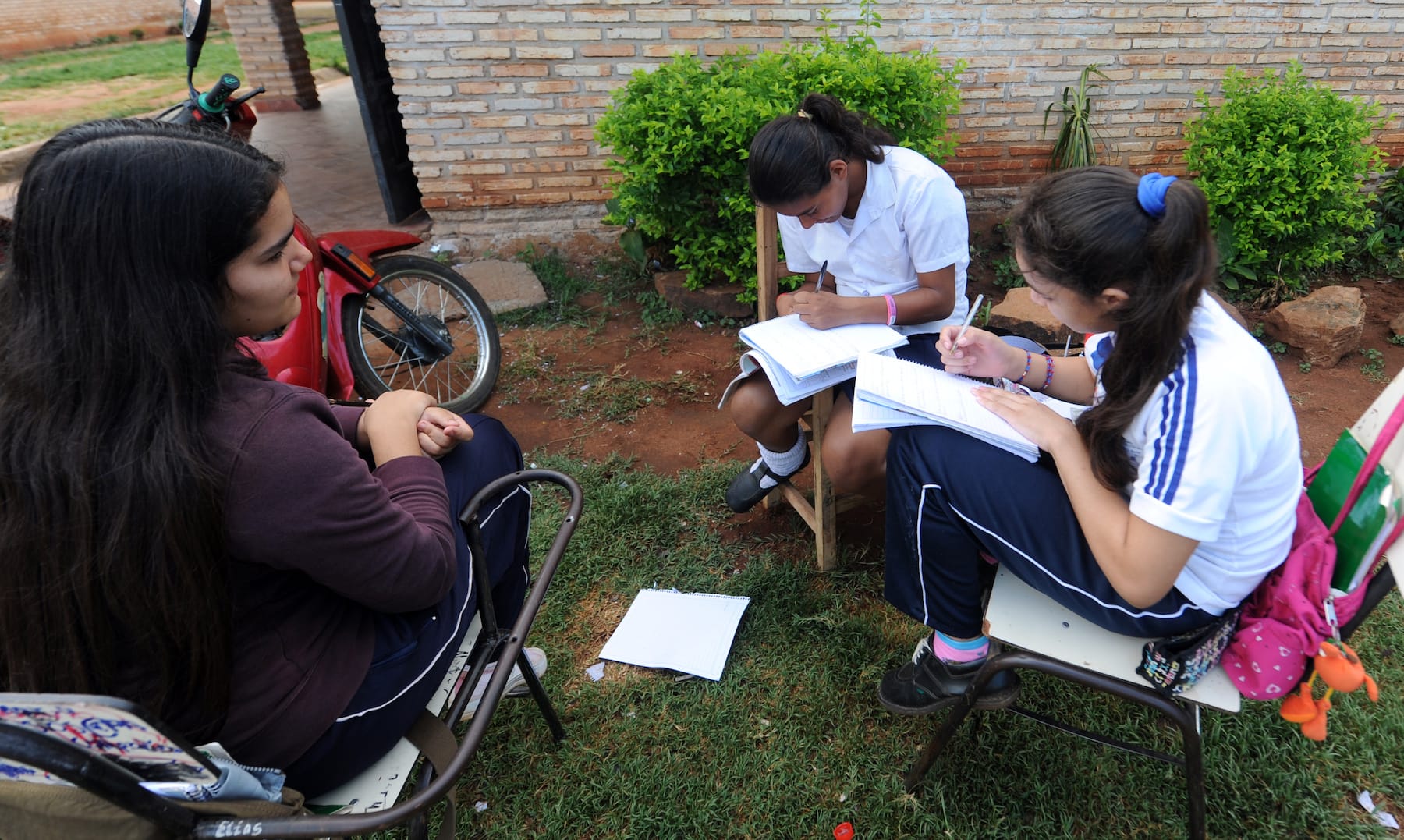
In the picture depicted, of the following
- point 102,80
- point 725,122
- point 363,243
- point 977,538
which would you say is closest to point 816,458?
point 977,538

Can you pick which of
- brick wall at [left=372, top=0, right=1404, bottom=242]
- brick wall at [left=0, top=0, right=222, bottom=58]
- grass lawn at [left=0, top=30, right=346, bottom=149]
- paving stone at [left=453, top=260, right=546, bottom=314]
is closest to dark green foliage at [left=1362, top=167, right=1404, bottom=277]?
brick wall at [left=372, top=0, right=1404, bottom=242]

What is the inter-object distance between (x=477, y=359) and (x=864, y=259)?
2.38m

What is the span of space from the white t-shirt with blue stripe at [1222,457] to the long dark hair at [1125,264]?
1.9 inches

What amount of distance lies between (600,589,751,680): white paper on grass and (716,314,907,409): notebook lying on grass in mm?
756

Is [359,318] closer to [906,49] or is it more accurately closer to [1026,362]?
[1026,362]

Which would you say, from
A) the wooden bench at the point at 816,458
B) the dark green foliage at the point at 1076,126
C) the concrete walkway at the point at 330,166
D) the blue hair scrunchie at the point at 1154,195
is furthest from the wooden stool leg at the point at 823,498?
the concrete walkway at the point at 330,166

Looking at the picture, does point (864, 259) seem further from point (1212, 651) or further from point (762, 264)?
point (1212, 651)

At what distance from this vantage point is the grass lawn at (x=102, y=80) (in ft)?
32.5

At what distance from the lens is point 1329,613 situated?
1324 mm

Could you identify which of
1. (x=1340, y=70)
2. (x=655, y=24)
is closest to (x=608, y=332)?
(x=655, y=24)

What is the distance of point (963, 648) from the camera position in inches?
A: 71.0

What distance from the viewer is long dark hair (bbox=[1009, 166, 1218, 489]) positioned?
129cm

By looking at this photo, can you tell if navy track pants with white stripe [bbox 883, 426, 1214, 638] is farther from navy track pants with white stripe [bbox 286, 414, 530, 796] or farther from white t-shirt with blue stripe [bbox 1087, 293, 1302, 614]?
navy track pants with white stripe [bbox 286, 414, 530, 796]

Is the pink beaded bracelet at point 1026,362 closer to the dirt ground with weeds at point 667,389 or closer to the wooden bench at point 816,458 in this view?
the wooden bench at point 816,458
